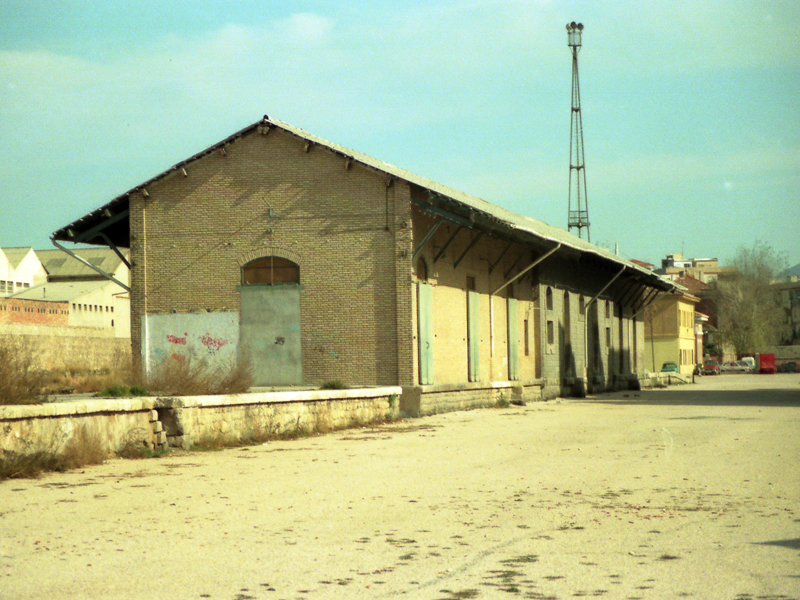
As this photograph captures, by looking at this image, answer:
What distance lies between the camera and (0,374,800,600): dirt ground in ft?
17.4

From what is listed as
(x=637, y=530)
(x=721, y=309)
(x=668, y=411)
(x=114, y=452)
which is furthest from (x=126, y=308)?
(x=637, y=530)

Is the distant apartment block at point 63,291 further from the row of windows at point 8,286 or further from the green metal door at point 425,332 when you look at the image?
the green metal door at point 425,332

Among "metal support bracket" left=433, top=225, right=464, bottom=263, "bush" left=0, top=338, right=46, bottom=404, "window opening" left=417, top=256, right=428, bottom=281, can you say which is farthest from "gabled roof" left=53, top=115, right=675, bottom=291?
"bush" left=0, top=338, right=46, bottom=404

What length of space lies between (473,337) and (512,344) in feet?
11.0

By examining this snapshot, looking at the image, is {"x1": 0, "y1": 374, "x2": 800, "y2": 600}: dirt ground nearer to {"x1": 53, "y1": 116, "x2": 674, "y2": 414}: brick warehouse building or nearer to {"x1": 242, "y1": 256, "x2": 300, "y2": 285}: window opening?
{"x1": 53, "y1": 116, "x2": 674, "y2": 414}: brick warehouse building

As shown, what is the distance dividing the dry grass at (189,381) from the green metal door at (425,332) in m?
5.53

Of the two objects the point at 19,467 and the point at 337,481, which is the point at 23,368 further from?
the point at 337,481

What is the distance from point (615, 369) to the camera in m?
42.2

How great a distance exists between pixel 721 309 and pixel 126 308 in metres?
56.2

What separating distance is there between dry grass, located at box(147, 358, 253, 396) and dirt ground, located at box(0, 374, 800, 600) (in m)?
2.64

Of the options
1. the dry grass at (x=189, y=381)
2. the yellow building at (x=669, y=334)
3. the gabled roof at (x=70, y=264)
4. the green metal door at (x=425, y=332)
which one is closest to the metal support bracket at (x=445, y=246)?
the green metal door at (x=425, y=332)

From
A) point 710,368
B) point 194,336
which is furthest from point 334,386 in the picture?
point 710,368

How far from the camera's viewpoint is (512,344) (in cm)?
2864

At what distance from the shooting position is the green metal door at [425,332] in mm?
21969
